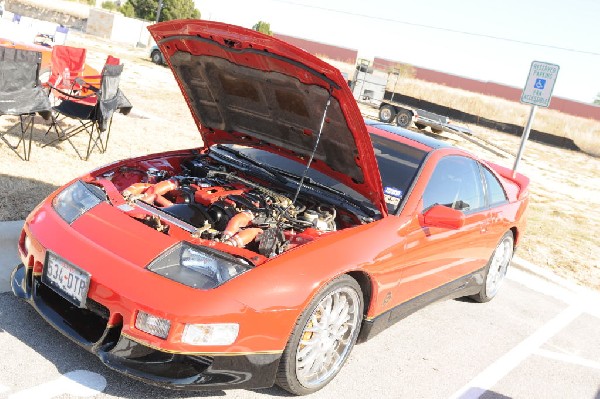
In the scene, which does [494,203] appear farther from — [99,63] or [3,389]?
[99,63]

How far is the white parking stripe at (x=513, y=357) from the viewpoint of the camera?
3.85 m

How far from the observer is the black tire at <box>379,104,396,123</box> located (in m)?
22.1

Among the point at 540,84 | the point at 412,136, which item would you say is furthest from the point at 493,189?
the point at 540,84

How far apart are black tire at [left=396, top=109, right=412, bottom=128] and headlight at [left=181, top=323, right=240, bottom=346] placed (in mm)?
19067

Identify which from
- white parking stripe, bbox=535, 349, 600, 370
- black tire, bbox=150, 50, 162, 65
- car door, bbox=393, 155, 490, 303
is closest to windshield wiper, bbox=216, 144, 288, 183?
car door, bbox=393, 155, 490, 303

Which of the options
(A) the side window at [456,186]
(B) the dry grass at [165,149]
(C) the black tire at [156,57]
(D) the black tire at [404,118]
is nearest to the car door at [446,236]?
(A) the side window at [456,186]

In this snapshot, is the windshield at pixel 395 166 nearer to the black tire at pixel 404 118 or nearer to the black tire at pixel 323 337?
the black tire at pixel 323 337

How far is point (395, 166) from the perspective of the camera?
4285 millimetres

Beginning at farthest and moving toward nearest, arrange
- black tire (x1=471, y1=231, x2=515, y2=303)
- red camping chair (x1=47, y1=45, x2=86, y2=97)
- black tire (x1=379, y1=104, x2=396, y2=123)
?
black tire (x1=379, y1=104, x2=396, y2=123)
red camping chair (x1=47, y1=45, x2=86, y2=97)
black tire (x1=471, y1=231, x2=515, y2=303)

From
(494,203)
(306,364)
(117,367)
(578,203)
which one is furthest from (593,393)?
(578,203)

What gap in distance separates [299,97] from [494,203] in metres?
2.24

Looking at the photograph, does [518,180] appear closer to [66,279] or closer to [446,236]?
[446,236]

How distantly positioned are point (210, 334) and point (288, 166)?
1966mm

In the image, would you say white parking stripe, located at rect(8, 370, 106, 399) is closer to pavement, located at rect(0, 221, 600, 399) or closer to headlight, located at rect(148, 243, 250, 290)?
pavement, located at rect(0, 221, 600, 399)
